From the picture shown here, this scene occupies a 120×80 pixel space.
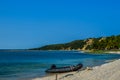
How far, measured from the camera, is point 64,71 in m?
54.6

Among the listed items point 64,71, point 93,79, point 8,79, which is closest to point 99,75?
point 93,79

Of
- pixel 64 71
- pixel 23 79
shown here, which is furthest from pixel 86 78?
pixel 64 71

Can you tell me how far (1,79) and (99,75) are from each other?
2622 cm

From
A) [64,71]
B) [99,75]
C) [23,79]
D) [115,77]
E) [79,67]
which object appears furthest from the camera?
[79,67]

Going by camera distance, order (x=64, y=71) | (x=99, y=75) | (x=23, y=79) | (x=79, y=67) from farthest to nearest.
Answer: (x=79, y=67)
(x=64, y=71)
(x=23, y=79)
(x=99, y=75)

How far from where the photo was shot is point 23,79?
44.7 m

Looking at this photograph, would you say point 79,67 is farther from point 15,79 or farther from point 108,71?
point 108,71

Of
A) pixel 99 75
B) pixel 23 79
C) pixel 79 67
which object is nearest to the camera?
pixel 99 75

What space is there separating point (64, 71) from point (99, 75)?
3120cm

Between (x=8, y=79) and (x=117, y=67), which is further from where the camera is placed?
(x=8, y=79)

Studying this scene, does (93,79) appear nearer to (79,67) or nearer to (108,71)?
(108,71)

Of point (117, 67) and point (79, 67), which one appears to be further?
point (79, 67)

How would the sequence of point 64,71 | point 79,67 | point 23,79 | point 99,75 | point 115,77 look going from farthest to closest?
point 79,67
point 64,71
point 23,79
point 99,75
point 115,77

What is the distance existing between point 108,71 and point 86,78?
1.70 metres
